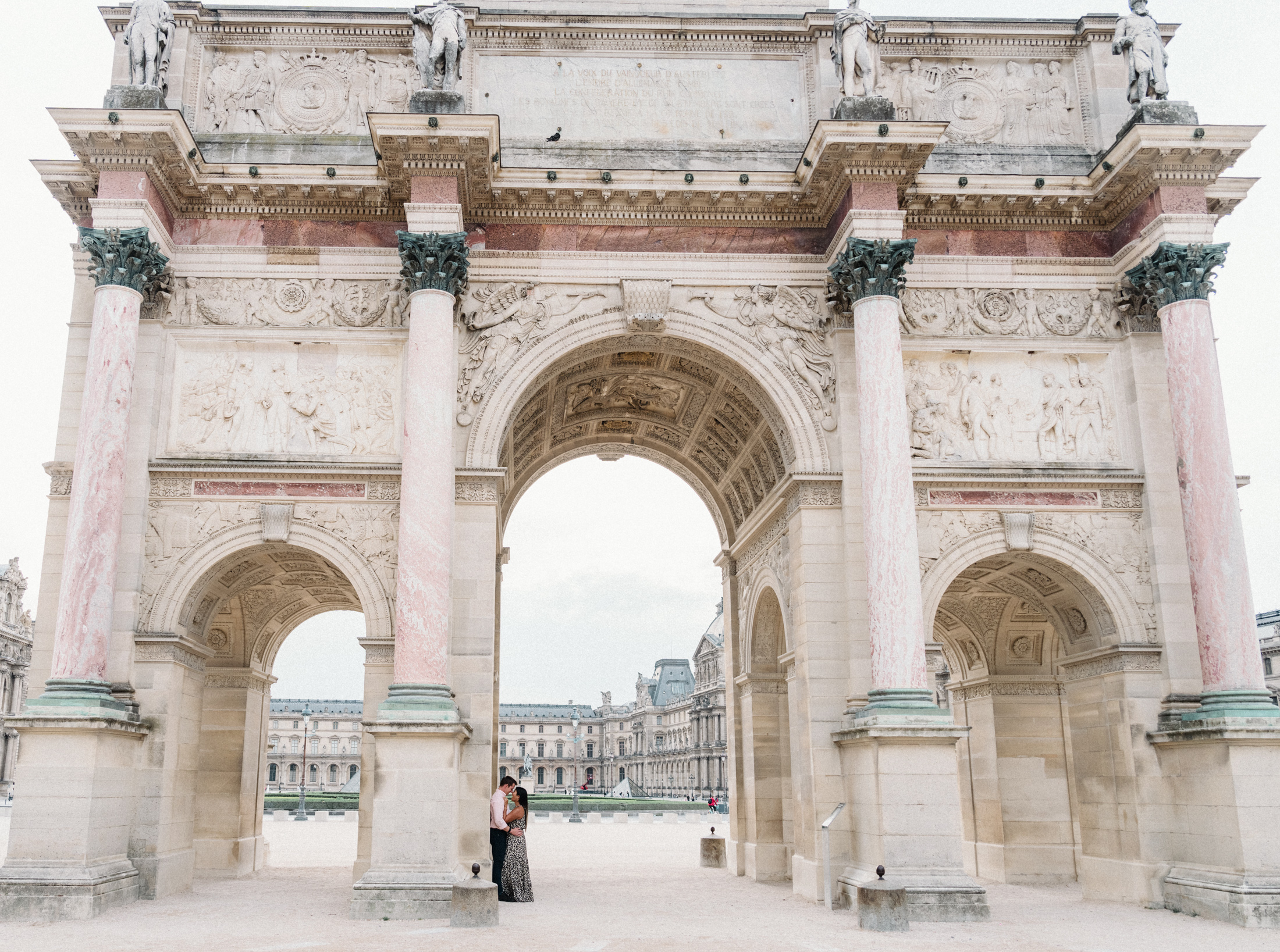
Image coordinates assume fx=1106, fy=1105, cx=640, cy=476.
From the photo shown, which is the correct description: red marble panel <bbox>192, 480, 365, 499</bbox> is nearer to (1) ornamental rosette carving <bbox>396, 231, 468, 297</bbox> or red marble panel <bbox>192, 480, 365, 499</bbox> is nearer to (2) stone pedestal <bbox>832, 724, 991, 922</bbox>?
(1) ornamental rosette carving <bbox>396, 231, 468, 297</bbox>

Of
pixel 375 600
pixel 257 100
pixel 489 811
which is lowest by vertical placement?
pixel 489 811

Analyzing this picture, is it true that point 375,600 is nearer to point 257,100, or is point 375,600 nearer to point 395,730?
point 395,730

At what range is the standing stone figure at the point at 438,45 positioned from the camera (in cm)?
2045

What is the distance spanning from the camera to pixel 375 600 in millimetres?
19391

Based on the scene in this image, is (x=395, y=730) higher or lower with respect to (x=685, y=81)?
lower

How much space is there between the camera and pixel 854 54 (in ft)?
68.5

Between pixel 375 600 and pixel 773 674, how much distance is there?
31.9 ft

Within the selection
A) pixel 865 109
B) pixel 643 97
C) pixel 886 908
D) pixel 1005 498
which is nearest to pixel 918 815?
pixel 886 908

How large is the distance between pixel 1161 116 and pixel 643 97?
32.2 ft

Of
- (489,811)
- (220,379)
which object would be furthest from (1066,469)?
(220,379)

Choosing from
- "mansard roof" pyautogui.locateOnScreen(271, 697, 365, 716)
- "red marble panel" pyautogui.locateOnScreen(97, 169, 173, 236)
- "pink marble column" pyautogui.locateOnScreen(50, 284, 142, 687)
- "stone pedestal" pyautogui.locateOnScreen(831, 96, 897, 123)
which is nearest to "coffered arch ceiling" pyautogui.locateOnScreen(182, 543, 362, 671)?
"pink marble column" pyautogui.locateOnScreen(50, 284, 142, 687)

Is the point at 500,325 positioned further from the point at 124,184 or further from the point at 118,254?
the point at 124,184

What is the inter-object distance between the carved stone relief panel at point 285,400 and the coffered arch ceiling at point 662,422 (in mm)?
2616

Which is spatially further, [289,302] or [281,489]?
[289,302]
